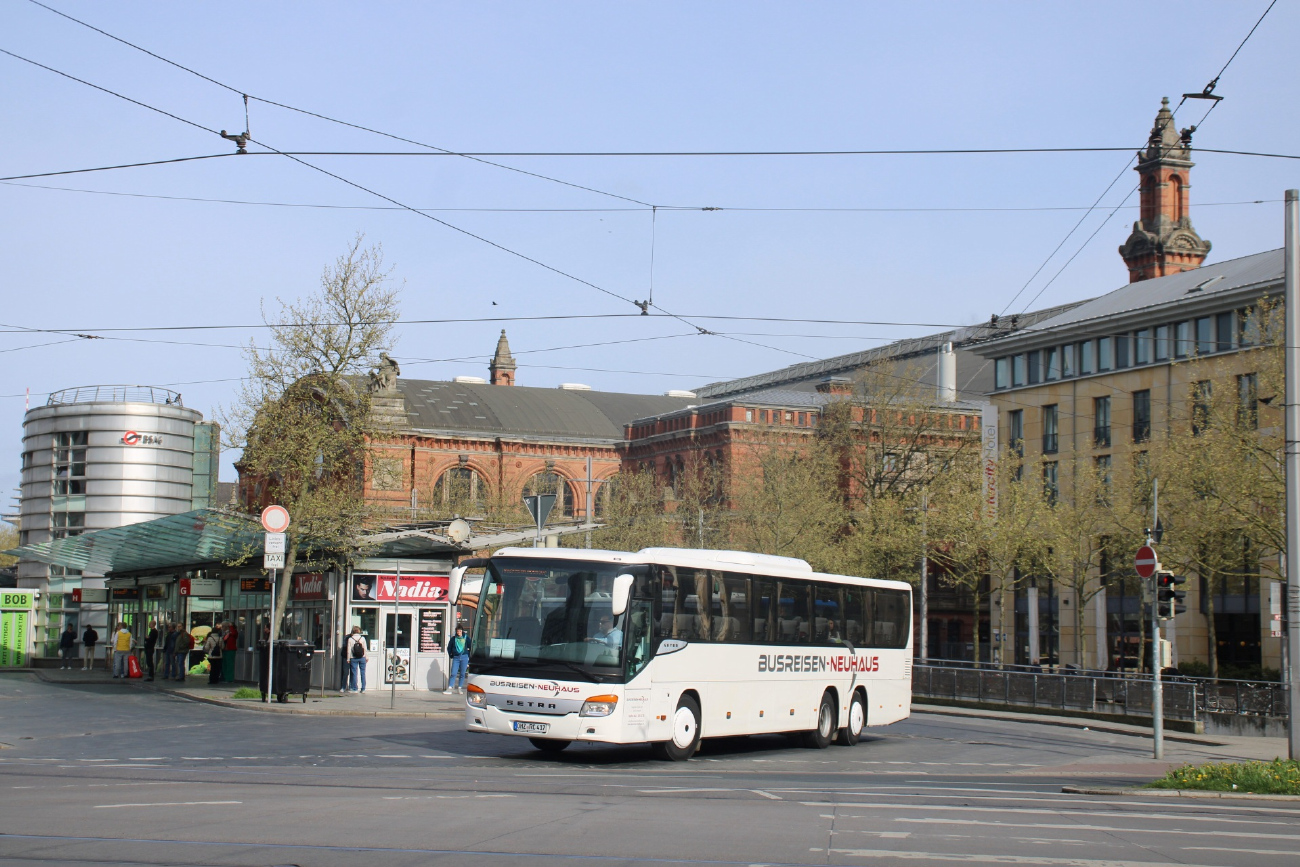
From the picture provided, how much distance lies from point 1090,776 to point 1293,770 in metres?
3.05

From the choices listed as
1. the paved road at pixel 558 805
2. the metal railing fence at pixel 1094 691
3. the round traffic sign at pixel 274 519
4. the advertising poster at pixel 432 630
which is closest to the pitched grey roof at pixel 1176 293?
the metal railing fence at pixel 1094 691

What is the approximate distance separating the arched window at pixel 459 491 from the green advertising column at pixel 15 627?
68.1ft

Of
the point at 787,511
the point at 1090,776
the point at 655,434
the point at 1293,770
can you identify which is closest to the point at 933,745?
the point at 1090,776

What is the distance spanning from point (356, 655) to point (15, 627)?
25.8m

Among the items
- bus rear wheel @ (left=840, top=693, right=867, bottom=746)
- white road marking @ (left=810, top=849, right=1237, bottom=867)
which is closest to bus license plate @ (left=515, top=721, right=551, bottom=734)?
bus rear wheel @ (left=840, top=693, right=867, bottom=746)

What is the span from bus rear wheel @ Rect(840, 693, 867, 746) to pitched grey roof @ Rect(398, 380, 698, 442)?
6938 centimetres

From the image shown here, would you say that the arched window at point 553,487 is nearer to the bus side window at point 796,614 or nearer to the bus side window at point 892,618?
the bus side window at point 892,618

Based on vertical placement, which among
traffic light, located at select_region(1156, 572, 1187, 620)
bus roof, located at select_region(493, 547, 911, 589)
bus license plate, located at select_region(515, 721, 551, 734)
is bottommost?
bus license plate, located at select_region(515, 721, 551, 734)

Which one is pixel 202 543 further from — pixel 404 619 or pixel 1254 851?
pixel 1254 851

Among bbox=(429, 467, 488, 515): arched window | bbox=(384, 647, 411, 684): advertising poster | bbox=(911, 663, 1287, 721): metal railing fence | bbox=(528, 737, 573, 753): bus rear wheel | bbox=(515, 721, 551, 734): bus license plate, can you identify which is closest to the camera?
bbox=(515, 721, 551, 734): bus license plate

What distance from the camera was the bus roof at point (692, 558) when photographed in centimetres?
1862

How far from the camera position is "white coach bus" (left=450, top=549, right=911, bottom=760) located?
18062mm

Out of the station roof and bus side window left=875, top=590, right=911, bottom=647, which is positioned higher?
the station roof

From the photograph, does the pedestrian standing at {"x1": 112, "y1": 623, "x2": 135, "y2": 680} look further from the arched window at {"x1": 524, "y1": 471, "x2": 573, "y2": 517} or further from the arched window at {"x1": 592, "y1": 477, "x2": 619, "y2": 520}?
the arched window at {"x1": 524, "y1": 471, "x2": 573, "y2": 517}
